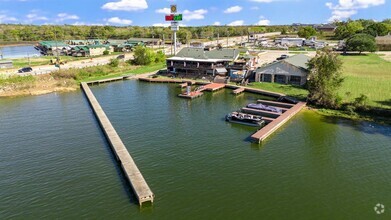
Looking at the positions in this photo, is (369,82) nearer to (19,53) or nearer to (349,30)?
(349,30)

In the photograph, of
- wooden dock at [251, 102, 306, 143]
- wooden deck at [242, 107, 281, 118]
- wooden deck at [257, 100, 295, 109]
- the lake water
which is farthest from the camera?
the lake water

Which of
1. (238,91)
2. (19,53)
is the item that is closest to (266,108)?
(238,91)

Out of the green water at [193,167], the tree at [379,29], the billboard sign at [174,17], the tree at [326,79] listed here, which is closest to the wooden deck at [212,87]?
the green water at [193,167]

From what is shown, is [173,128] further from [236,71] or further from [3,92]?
[3,92]

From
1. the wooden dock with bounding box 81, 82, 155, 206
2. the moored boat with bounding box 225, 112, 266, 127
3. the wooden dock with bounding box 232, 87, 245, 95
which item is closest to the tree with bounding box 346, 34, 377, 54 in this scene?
the wooden dock with bounding box 232, 87, 245, 95

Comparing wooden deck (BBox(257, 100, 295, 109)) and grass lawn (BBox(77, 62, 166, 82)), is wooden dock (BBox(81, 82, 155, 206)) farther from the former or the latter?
grass lawn (BBox(77, 62, 166, 82))

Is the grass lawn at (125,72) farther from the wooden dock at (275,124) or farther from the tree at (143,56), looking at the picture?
the wooden dock at (275,124)

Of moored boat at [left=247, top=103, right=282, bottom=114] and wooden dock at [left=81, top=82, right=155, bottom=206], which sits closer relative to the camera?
wooden dock at [left=81, top=82, right=155, bottom=206]
